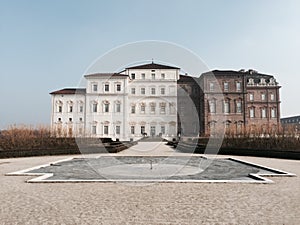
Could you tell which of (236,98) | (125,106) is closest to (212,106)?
(236,98)

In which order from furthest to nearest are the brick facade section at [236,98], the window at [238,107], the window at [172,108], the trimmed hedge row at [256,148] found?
the window at [238,107]
the brick facade section at [236,98]
the window at [172,108]
the trimmed hedge row at [256,148]

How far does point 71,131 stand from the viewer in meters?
20.0

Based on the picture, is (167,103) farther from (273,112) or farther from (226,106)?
(273,112)

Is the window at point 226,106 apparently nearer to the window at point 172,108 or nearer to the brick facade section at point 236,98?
the brick facade section at point 236,98

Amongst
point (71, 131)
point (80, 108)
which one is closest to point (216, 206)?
point (71, 131)

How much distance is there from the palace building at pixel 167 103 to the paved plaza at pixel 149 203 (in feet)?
78.9

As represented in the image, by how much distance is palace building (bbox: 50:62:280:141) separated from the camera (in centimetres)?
3453

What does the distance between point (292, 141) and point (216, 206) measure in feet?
44.9

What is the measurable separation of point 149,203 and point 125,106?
112 feet

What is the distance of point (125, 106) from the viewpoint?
3881 centimetres

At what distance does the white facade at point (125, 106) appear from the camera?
3247cm

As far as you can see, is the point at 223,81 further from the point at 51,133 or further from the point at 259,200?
the point at 259,200

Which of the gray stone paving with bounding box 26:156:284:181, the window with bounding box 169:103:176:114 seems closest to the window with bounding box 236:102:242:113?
the window with bounding box 169:103:176:114

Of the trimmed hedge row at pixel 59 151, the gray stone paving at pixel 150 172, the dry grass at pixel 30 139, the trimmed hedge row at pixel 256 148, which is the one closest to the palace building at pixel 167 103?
the trimmed hedge row at pixel 256 148
